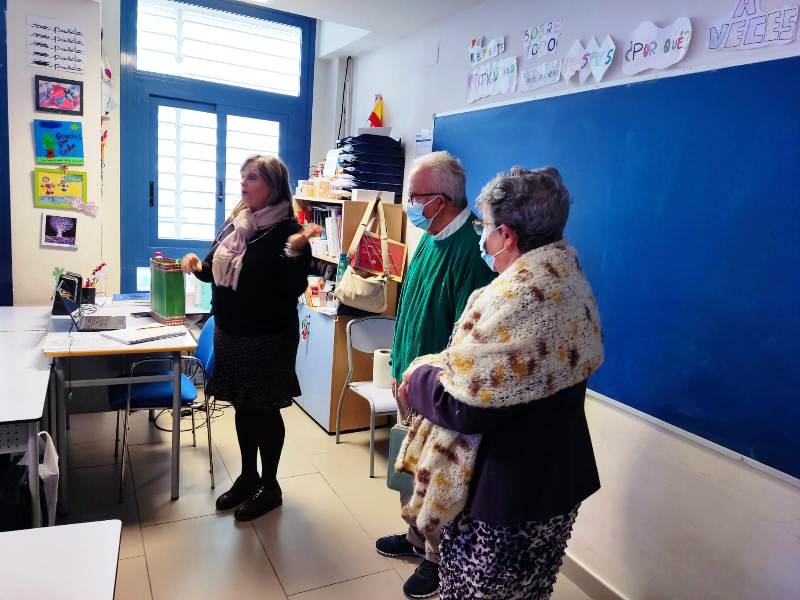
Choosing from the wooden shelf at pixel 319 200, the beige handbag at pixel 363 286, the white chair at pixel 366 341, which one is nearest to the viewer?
the beige handbag at pixel 363 286

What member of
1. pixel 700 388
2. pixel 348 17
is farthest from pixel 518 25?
pixel 700 388

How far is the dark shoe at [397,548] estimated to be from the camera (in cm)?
238

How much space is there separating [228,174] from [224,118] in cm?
41

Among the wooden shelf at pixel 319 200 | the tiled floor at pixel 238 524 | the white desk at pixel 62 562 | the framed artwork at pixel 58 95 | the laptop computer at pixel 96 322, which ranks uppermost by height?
the framed artwork at pixel 58 95

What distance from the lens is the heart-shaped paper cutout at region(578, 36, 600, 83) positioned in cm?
218

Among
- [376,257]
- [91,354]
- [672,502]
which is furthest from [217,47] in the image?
[672,502]

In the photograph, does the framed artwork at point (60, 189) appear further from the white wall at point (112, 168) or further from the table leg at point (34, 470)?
the table leg at point (34, 470)

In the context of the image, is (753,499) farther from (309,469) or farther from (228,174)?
(228,174)

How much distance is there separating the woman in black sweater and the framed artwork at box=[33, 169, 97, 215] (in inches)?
53.9

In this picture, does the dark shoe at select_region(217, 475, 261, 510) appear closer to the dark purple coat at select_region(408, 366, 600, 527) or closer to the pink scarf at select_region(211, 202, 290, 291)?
the pink scarf at select_region(211, 202, 290, 291)

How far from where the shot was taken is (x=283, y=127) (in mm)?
4453

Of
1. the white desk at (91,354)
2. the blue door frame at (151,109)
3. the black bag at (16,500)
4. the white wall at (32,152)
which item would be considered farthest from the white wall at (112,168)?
the black bag at (16,500)

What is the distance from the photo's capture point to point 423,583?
2152 mm

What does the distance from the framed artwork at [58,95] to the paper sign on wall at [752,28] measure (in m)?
3.13
